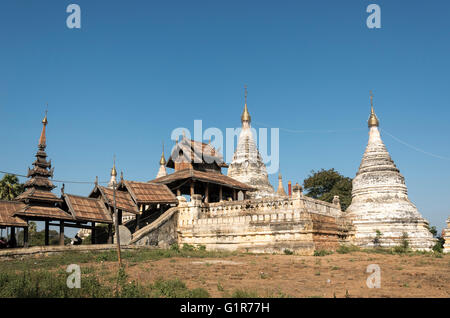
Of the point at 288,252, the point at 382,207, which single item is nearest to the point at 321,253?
the point at 288,252

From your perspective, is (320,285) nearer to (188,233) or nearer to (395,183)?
(188,233)

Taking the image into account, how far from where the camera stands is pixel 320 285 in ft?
40.4

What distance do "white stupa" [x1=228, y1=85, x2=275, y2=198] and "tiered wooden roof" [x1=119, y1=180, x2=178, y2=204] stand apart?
1101 centimetres

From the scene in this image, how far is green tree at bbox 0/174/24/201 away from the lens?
1521 inches

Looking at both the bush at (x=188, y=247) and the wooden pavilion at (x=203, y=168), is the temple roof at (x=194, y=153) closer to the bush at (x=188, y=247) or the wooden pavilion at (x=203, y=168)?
the wooden pavilion at (x=203, y=168)

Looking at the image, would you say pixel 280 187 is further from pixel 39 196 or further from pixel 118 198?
pixel 39 196

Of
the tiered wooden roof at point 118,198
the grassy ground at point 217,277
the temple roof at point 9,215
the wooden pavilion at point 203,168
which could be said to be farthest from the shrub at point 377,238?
the temple roof at point 9,215

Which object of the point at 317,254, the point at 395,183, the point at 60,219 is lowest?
the point at 317,254

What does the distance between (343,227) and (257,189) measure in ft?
36.3

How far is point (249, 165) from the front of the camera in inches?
1500

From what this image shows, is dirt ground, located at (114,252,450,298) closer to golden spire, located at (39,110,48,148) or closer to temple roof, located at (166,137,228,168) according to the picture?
golden spire, located at (39,110,48,148)

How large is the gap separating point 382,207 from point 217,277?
61.9 feet

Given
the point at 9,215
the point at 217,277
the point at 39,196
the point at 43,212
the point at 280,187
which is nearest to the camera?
the point at 217,277
